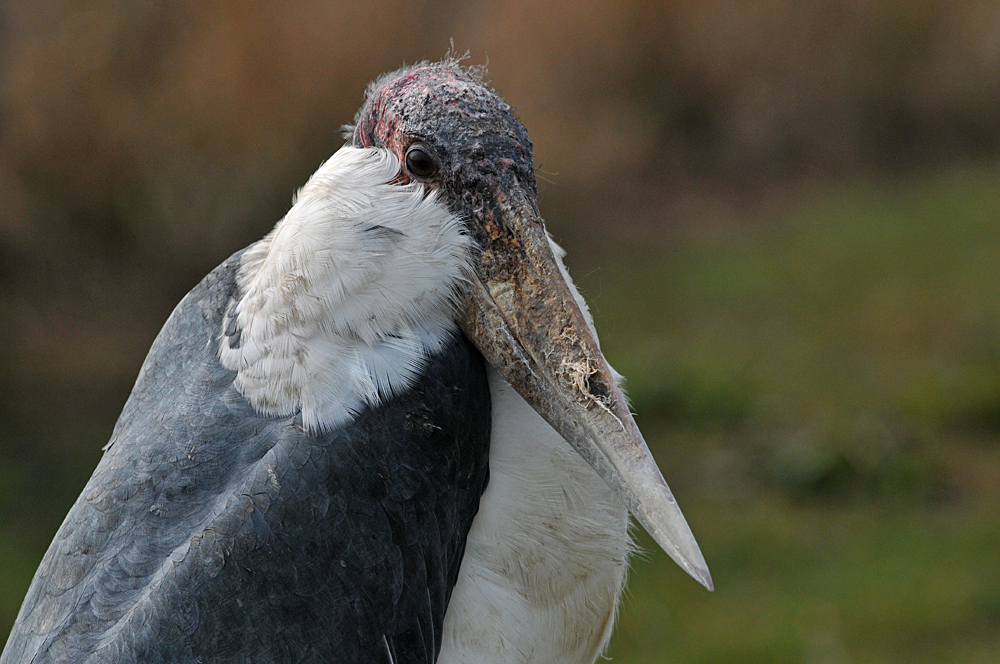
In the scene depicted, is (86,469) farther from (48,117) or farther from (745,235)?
(745,235)

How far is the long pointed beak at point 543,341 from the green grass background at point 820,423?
2.77 meters

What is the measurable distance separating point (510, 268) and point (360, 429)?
37 cm

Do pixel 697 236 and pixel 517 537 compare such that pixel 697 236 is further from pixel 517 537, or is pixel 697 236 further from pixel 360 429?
pixel 360 429

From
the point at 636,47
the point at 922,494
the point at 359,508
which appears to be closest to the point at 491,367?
the point at 359,508

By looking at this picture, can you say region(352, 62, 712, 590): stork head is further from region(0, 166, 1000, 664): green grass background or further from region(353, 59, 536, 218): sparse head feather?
region(0, 166, 1000, 664): green grass background

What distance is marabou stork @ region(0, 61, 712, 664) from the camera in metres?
1.83

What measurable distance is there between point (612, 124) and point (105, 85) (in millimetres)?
3269

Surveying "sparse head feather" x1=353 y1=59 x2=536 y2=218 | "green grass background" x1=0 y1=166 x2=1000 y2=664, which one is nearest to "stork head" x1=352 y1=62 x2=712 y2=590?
"sparse head feather" x1=353 y1=59 x2=536 y2=218

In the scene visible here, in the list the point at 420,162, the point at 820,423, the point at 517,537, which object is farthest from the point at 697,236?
the point at 420,162

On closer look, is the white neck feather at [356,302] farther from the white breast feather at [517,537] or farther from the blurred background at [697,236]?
the blurred background at [697,236]

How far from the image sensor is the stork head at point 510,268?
75.6 inches

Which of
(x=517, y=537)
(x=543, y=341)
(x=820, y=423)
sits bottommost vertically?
(x=820, y=423)

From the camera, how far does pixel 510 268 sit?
1.98 m

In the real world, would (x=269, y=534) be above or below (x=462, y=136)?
below
